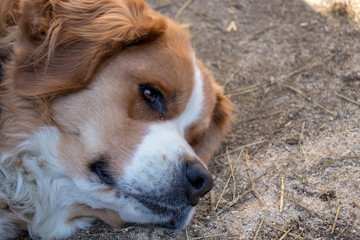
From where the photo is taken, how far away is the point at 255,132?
3.88 m

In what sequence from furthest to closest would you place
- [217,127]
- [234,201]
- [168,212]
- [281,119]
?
[281,119] → [217,127] → [234,201] → [168,212]

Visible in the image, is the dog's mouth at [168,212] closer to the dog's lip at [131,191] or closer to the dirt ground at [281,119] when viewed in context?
the dog's lip at [131,191]

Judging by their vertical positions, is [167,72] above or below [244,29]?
above

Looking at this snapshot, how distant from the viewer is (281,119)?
3945 millimetres

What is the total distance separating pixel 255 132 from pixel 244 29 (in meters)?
1.69

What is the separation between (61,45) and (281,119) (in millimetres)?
2166

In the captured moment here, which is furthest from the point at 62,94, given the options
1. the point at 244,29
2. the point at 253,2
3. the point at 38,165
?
the point at 253,2

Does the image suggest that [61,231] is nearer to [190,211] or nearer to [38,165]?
[38,165]

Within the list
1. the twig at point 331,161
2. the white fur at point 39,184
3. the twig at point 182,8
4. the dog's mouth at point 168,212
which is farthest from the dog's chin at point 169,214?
the twig at point 182,8

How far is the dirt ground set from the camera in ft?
9.57

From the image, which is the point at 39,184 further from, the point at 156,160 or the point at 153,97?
the point at 153,97

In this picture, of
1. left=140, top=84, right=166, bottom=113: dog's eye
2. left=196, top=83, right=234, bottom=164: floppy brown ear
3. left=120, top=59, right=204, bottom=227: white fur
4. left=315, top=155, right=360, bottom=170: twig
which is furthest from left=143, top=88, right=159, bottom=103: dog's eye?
left=315, top=155, right=360, bottom=170: twig

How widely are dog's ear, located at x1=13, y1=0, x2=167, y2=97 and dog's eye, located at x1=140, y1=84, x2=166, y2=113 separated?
1.04 ft

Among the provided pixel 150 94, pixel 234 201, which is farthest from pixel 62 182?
pixel 234 201
